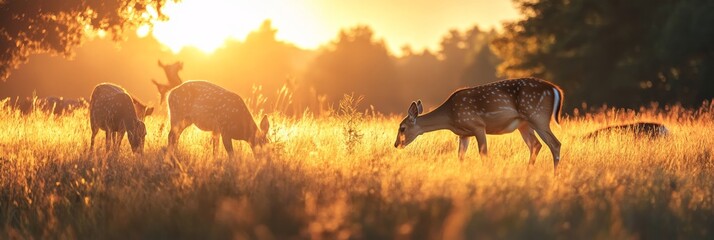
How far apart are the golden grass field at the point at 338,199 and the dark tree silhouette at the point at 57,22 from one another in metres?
2.94

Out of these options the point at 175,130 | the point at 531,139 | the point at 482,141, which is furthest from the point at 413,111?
the point at 175,130

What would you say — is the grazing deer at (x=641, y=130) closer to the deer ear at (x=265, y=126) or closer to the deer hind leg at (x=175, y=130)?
the deer ear at (x=265, y=126)

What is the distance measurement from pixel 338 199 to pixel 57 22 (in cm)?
833

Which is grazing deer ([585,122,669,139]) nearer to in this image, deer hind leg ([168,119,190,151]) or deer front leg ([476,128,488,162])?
deer front leg ([476,128,488,162])

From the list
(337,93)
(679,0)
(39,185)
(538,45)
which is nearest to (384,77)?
(337,93)

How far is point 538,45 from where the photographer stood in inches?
1460

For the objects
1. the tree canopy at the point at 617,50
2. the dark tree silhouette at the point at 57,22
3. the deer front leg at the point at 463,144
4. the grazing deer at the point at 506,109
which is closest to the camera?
the grazing deer at the point at 506,109

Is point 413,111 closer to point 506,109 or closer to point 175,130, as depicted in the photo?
point 506,109

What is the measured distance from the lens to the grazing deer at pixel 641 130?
45.1 feet

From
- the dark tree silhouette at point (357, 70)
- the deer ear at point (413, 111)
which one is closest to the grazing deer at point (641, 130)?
the deer ear at point (413, 111)

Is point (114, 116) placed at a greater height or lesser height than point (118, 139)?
greater

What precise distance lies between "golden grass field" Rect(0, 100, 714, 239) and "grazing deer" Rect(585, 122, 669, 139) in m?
2.61

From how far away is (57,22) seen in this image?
1357cm

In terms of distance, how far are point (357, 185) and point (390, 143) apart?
5.04 m
